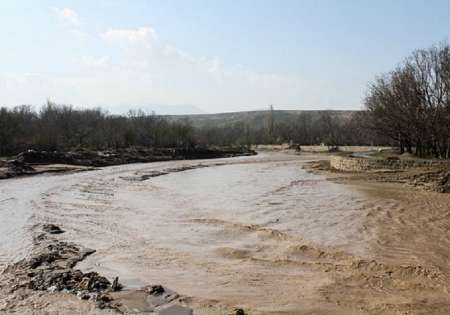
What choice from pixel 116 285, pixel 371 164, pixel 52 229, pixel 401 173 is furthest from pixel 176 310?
pixel 371 164

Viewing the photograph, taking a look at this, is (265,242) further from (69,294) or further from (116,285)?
(69,294)

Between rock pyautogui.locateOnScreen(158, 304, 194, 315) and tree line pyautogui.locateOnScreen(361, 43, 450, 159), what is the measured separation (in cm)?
2779

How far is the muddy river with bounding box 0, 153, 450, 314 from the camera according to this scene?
8.86 metres

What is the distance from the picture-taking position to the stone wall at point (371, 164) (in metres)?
28.9

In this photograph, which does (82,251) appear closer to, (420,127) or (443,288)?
(443,288)

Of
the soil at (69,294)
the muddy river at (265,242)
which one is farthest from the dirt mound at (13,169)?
the soil at (69,294)

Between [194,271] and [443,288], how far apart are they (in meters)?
5.22

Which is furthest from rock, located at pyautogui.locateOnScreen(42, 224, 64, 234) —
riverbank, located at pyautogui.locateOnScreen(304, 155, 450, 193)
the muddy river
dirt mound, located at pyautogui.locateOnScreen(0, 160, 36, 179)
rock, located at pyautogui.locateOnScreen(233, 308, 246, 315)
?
dirt mound, located at pyautogui.locateOnScreen(0, 160, 36, 179)

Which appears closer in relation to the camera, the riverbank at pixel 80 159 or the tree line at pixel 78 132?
the riverbank at pixel 80 159

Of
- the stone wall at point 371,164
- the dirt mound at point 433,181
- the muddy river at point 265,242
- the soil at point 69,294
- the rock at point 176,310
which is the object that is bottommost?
the muddy river at point 265,242

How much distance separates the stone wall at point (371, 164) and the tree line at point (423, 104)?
4091 millimetres

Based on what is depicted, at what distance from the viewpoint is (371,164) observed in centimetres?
3250

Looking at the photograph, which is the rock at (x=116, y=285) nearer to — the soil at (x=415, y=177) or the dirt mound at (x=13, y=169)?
the soil at (x=415, y=177)

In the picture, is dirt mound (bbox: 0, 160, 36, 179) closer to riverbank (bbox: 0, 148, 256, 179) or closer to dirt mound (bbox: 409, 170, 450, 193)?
riverbank (bbox: 0, 148, 256, 179)
